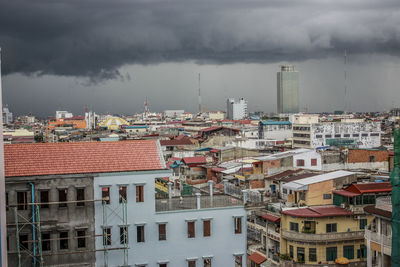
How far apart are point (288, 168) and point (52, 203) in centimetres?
3304

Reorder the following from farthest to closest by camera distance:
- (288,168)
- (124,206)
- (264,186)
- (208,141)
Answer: (208,141) < (288,168) < (264,186) < (124,206)

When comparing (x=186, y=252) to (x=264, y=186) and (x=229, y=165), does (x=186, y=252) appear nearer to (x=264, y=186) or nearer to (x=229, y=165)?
(x=264, y=186)

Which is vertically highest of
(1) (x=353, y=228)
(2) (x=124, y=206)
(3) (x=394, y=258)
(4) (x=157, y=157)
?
(4) (x=157, y=157)

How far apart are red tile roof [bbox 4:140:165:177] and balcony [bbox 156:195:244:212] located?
88.7 inches

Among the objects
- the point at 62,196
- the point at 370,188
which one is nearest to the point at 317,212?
the point at 370,188

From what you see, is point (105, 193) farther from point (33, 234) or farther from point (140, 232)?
point (33, 234)

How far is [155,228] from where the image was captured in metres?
21.3

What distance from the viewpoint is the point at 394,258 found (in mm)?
17672

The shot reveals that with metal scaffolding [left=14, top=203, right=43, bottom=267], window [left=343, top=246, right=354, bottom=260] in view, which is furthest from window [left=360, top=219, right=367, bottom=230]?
metal scaffolding [left=14, top=203, right=43, bottom=267]

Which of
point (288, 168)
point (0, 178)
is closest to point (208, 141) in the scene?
point (288, 168)

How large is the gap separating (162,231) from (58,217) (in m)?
4.29

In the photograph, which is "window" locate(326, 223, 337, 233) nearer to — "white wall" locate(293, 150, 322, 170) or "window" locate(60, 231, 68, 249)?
"window" locate(60, 231, 68, 249)

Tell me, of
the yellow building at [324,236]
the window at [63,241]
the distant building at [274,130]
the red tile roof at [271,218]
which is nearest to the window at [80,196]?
the window at [63,241]

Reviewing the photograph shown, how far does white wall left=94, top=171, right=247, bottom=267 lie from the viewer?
20.8 m
